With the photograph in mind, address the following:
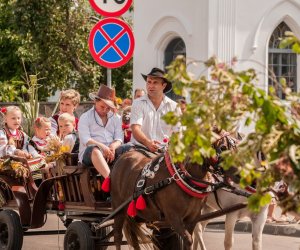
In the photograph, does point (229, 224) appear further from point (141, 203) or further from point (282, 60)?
point (282, 60)

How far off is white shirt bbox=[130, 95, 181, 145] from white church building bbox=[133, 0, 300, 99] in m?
10.7

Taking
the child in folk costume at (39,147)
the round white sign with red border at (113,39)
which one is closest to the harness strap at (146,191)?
the child in folk costume at (39,147)

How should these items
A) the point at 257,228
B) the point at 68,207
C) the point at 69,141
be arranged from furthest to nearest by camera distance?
the point at 69,141
the point at 68,207
the point at 257,228

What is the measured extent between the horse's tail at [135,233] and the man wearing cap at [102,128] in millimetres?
728

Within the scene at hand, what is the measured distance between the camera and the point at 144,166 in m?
9.02

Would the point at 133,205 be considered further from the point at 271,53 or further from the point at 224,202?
the point at 271,53

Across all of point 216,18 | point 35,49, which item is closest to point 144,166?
point 216,18

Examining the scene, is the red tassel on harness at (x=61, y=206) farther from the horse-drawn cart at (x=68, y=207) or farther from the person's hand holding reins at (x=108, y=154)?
the person's hand holding reins at (x=108, y=154)

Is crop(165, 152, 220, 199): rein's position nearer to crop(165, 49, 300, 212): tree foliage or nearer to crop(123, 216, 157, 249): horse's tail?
crop(123, 216, 157, 249): horse's tail

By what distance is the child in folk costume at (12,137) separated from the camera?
10.8 m

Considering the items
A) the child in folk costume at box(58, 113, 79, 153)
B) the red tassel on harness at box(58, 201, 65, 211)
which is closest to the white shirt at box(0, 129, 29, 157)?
the child in folk costume at box(58, 113, 79, 153)

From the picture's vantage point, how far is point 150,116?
961 centimetres

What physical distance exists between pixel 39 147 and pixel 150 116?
6.32 feet

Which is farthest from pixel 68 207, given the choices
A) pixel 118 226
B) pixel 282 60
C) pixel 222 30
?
pixel 282 60
